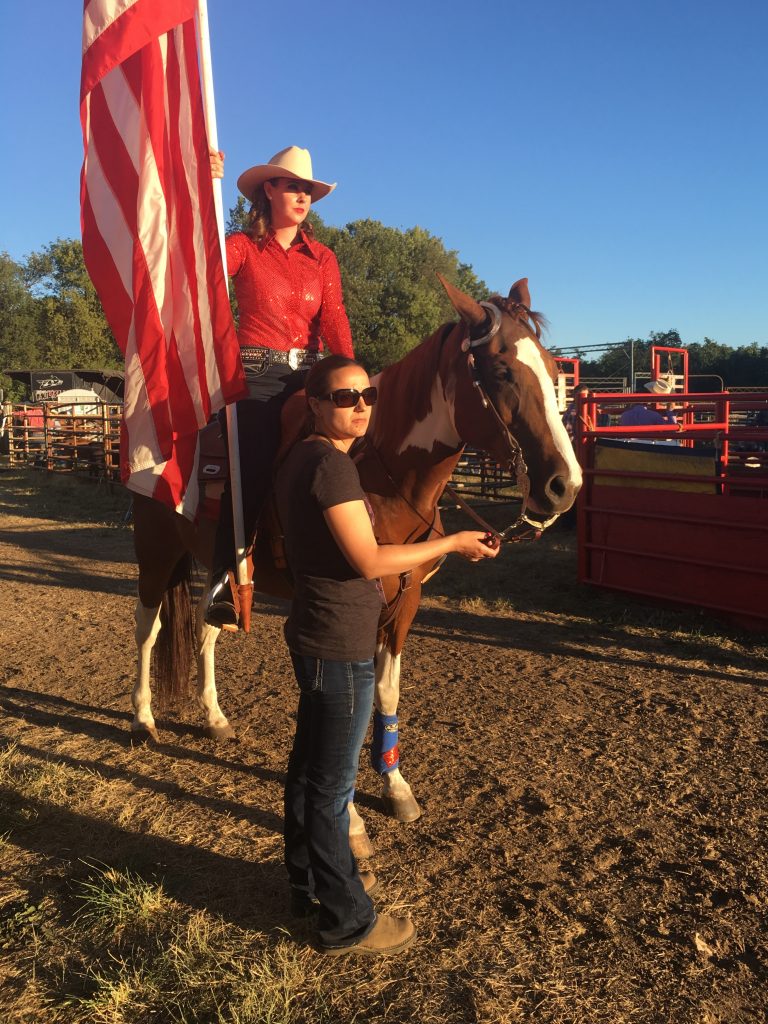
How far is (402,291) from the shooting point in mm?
38312

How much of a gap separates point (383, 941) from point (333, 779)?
2.05 feet

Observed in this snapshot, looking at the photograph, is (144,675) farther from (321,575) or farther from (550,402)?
(550,402)

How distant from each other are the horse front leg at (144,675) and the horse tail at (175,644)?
7cm

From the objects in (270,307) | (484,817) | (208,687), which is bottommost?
(484,817)

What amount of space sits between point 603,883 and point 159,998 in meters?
1.65

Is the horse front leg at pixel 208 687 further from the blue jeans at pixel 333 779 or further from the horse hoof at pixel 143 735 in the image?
the blue jeans at pixel 333 779

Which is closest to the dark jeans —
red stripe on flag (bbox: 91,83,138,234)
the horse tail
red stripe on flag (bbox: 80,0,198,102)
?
red stripe on flag (bbox: 91,83,138,234)

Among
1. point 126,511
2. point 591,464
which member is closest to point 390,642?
point 591,464

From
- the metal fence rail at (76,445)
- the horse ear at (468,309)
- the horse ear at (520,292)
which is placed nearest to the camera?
the horse ear at (468,309)

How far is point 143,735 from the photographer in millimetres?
4113

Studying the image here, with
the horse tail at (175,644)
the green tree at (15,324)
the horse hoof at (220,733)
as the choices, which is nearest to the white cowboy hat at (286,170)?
the horse tail at (175,644)

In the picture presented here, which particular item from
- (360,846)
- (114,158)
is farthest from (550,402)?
(114,158)

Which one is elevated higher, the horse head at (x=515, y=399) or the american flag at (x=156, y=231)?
the american flag at (x=156, y=231)

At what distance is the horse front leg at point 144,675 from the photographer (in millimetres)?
4133
